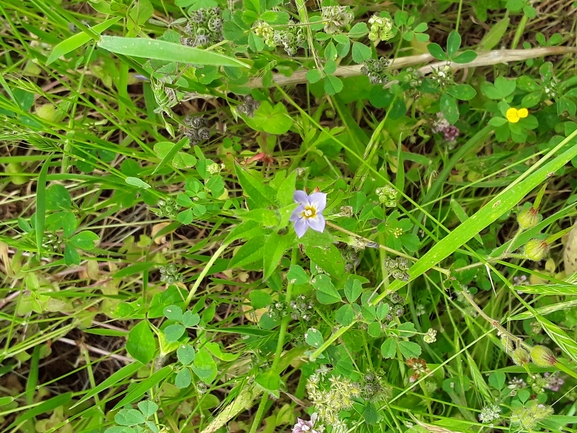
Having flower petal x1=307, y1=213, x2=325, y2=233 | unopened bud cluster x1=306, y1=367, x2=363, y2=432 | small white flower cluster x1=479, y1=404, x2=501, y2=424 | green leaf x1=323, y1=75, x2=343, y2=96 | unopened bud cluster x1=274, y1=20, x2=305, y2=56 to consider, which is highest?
unopened bud cluster x1=274, y1=20, x2=305, y2=56

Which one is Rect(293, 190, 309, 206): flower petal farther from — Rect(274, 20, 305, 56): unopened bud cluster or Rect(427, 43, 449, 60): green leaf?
Rect(427, 43, 449, 60): green leaf

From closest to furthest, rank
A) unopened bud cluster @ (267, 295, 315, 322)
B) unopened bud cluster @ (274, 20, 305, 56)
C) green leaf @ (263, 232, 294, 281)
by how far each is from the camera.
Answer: green leaf @ (263, 232, 294, 281)
unopened bud cluster @ (274, 20, 305, 56)
unopened bud cluster @ (267, 295, 315, 322)

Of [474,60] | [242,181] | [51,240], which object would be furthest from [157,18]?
[474,60]

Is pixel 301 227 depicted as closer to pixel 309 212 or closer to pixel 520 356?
pixel 309 212

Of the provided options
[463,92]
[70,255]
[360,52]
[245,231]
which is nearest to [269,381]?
[245,231]

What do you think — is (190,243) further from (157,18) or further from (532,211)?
(532,211)

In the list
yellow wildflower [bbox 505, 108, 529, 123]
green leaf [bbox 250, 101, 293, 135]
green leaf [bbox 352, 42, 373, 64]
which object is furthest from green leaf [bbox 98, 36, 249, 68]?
yellow wildflower [bbox 505, 108, 529, 123]

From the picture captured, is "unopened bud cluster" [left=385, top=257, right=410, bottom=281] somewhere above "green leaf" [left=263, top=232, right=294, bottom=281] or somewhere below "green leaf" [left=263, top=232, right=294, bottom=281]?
below
